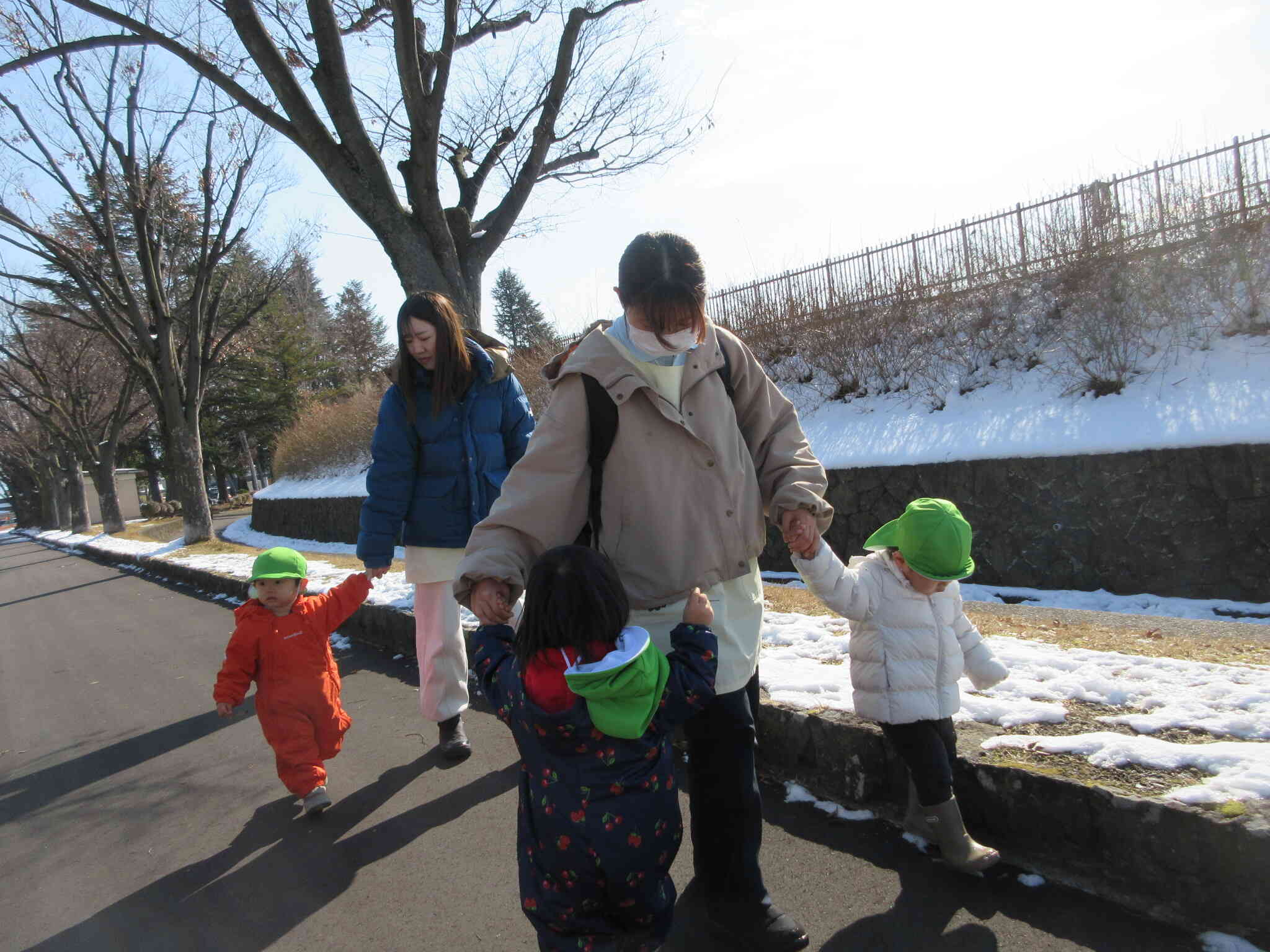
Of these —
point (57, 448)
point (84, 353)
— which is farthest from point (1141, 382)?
point (57, 448)

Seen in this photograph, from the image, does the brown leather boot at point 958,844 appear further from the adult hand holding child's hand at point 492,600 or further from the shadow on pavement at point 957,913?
the adult hand holding child's hand at point 492,600

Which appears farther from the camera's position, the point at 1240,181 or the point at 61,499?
the point at 61,499

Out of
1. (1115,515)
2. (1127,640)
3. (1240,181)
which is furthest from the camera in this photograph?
(1240,181)

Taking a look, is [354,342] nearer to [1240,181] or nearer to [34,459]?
[34,459]

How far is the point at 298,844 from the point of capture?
11.1 ft

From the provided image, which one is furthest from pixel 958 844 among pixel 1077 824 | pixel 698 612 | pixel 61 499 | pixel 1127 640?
pixel 61 499

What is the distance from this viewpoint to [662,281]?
7.27 ft

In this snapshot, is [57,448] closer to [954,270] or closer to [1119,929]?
[954,270]

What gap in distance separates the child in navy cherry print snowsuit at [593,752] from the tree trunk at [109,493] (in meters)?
31.1

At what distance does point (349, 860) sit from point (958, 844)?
2188 millimetres

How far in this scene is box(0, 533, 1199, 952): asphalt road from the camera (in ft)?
7.84

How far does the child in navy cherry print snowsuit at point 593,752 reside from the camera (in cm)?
196

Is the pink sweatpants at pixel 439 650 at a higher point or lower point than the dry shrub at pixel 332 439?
lower

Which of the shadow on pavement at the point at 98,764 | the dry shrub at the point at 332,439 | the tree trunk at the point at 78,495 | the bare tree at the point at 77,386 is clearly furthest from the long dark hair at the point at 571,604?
the tree trunk at the point at 78,495
